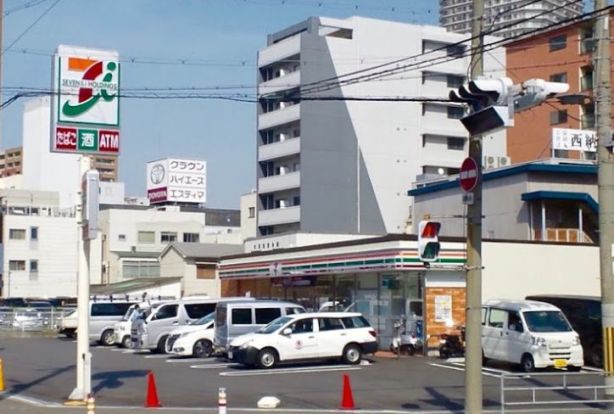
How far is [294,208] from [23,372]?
50200mm

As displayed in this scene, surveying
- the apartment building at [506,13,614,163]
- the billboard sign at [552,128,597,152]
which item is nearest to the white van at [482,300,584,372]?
the billboard sign at [552,128,597,152]

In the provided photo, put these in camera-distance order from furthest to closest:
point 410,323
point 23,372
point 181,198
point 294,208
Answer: point 181,198 < point 294,208 < point 410,323 < point 23,372

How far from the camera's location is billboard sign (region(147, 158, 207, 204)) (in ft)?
332

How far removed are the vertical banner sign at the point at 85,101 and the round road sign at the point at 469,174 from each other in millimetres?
9035

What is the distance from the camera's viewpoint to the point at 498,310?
30.5m

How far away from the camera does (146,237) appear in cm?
9131

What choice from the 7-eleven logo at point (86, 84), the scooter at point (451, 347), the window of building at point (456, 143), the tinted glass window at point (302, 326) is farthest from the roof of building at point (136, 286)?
the 7-eleven logo at point (86, 84)

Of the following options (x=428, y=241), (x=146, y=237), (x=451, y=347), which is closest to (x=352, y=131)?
(x=146, y=237)

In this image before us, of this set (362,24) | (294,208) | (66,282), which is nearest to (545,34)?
(362,24)

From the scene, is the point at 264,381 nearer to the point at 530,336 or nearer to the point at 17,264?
the point at 530,336

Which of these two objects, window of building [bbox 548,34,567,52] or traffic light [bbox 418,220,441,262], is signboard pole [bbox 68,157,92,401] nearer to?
traffic light [bbox 418,220,441,262]

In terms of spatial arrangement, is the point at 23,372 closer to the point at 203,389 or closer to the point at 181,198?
the point at 203,389

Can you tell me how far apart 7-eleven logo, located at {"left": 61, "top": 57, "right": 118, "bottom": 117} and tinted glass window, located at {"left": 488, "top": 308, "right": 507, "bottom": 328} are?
14.6 m

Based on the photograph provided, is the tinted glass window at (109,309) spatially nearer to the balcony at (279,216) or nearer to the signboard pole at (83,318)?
the signboard pole at (83,318)
